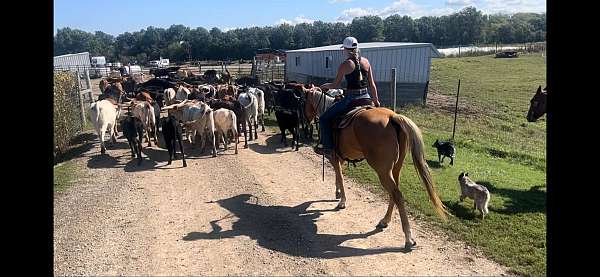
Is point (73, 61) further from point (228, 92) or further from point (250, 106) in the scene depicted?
point (250, 106)

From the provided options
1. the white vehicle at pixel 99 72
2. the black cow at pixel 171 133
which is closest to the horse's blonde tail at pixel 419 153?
the black cow at pixel 171 133

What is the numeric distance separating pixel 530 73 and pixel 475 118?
23.3 m

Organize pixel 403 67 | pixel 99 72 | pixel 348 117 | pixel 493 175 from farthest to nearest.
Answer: pixel 99 72 → pixel 403 67 → pixel 493 175 → pixel 348 117

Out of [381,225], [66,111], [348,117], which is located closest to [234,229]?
[381,225]

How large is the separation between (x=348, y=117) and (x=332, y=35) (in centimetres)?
→ 8558

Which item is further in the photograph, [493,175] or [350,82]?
[493,175]

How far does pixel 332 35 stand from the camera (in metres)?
90.4

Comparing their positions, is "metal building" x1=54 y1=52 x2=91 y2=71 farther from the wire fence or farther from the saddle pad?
the saddle pad

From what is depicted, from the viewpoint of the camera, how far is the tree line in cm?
8044
